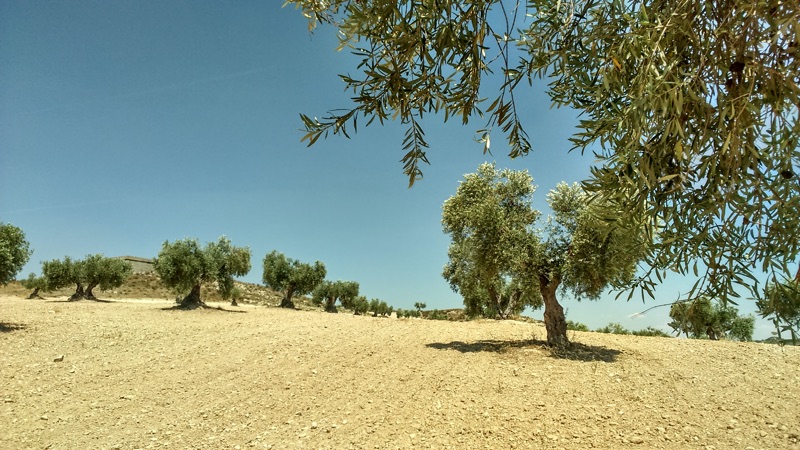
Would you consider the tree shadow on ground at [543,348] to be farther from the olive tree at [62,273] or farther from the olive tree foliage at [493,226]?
the olive tree at [62,273]

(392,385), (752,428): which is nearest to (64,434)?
(392,385)

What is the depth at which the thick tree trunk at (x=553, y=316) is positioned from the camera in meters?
12.3

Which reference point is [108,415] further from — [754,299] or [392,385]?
[754,299]

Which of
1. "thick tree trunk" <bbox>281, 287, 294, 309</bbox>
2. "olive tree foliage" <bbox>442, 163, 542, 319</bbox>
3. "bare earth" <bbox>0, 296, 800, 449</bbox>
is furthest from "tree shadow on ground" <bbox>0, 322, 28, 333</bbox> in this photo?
"thick tree trunk" <bbox>281, 287, 294, 309</bbox>

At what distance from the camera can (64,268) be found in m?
A: 30.4

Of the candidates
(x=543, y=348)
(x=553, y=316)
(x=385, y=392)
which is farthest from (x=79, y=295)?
(x=553, y=316)

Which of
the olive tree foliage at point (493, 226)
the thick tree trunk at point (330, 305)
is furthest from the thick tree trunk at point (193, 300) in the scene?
the olive tree foliage at point (493, 226)

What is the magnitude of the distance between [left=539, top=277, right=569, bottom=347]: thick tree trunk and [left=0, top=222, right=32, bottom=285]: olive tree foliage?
1867 centimetres

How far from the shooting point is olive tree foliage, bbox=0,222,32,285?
15.3 meters

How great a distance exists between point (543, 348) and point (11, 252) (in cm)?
1899

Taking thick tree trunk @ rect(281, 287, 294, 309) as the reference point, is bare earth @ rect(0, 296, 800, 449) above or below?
below

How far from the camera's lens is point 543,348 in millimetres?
11945

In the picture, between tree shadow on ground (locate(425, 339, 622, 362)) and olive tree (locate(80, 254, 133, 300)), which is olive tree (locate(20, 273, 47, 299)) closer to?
olive tree (locate(80, 254, 133, 300))

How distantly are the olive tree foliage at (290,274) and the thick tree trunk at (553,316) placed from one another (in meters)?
23.0
